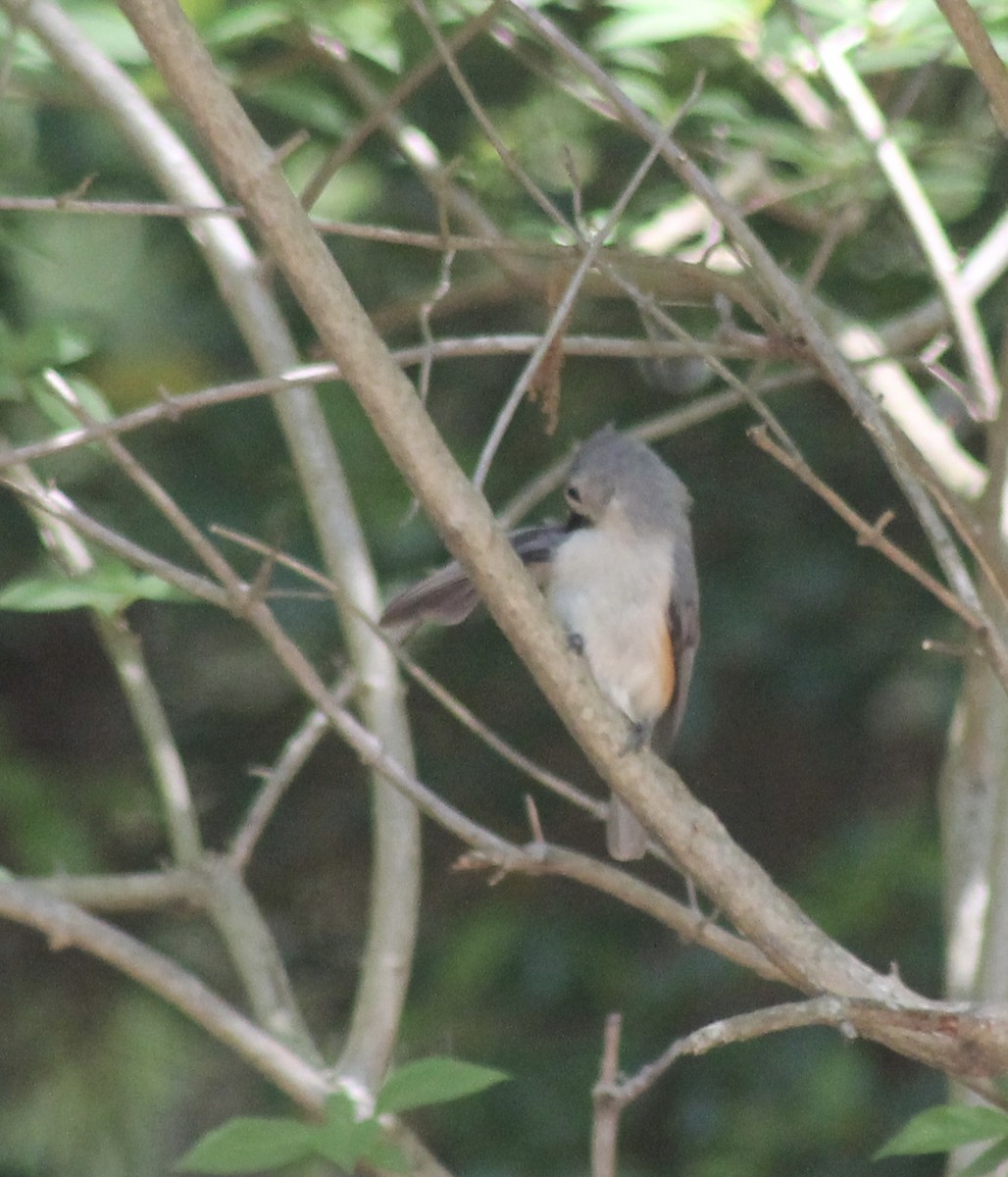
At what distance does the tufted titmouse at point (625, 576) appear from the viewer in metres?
3.40

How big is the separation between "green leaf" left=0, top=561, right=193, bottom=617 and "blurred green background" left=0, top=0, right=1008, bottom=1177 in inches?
41.3

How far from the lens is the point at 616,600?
3.53 meters

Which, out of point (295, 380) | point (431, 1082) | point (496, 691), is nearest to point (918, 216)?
point (295, 380)

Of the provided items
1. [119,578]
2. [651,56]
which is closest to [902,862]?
[651,56]

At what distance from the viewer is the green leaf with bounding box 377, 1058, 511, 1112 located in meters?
2.16

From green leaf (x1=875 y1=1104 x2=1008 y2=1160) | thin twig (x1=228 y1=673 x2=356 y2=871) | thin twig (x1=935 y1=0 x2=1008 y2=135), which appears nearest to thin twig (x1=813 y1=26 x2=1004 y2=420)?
thin twig (x1=935 y1=0 x2=1008 y2=135)

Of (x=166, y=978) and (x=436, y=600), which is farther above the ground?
(x=436, y=600)

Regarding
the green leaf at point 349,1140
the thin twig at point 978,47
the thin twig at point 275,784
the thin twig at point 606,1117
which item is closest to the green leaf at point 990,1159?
the thin twig at point 606,1117

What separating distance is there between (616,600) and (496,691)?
1019 millimetres

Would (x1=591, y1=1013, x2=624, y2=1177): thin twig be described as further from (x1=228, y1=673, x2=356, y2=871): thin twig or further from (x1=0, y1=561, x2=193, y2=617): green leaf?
(x1=228, y1=673, x2=356, y2=871): thin twig

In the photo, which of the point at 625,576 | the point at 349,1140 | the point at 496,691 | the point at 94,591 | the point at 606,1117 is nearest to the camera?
the point at 606,1117

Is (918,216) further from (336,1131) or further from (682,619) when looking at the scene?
(336,1131)

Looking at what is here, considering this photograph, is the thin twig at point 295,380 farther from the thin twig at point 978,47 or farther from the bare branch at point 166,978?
the bare branch at point 166,978

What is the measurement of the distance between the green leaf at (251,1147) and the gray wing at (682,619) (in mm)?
1619
